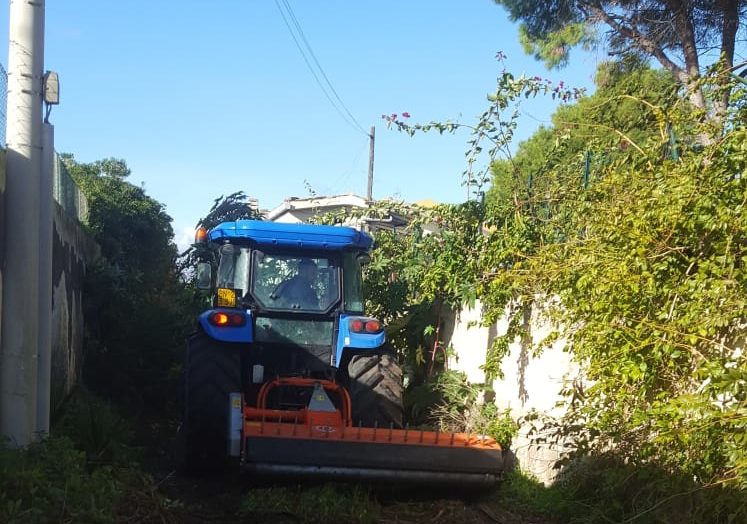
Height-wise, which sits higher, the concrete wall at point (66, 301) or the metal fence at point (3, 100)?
the metal fence at point (3, 100)

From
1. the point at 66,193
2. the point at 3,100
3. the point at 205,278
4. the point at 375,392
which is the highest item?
the point at 3,100

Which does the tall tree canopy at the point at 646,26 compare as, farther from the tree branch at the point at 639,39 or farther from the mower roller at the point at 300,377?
the mower roller at the point at 300,377

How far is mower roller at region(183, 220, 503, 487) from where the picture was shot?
19.6ft

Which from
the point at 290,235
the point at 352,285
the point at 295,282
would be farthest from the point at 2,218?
the point at 352,285

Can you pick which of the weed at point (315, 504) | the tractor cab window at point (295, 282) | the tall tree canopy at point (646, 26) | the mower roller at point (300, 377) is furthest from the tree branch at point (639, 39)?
the weed at point (315, 504)

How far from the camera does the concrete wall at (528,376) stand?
6.88m

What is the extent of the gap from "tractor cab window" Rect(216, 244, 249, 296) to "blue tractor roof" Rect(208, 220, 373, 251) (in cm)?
12

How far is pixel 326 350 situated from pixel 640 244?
3.07 metres

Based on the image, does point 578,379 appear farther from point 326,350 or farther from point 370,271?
point 370,271

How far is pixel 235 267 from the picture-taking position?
298 inches

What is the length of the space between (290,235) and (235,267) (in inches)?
23.3

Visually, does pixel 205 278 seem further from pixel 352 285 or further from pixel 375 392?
pixel 375 392

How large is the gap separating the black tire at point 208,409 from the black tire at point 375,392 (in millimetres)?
988

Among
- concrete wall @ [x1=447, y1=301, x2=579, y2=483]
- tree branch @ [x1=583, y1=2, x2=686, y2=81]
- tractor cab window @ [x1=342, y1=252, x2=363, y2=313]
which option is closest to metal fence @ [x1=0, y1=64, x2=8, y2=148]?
tractor cab window @ [x1=342, y1=252, x2=363, y2=313]
